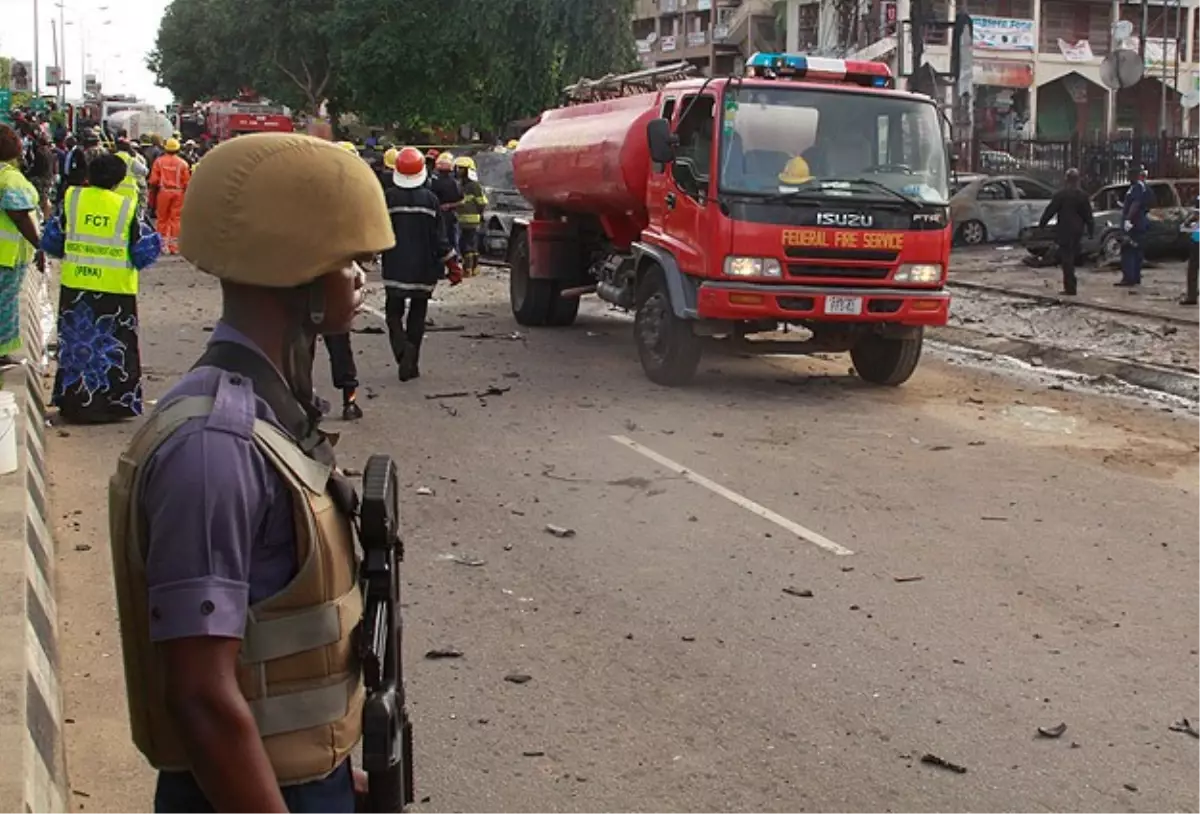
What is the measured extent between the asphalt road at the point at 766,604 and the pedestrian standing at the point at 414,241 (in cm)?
88

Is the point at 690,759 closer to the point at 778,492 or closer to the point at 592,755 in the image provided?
the point at 592,755

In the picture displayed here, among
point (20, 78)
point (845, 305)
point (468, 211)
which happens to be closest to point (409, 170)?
point (845, 305)

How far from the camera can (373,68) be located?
4709 cm

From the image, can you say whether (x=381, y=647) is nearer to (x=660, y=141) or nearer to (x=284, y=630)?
(x=284, y=630)

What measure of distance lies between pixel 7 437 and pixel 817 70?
298 inches

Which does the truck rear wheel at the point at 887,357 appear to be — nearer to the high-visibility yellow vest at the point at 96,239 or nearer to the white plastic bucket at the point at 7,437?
the high-visibility yellow vest at the point at 96,239

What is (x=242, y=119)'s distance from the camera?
5262cm

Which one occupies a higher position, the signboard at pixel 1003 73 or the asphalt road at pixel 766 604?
the signboard at pixel 1003 73

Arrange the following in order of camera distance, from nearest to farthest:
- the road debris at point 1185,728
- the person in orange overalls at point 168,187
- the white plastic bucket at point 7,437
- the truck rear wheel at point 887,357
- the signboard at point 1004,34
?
the road debris at point 1185,728 < the white plastic bucket at point 7,437 < the truck rear wheel at point 887,357 < the person in orange overalls at point 168,187 < the signboard at point 1004,34

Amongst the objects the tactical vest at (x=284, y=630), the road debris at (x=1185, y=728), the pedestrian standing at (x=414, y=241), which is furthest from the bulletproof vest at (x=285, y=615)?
the pedestrian standing at (x=414, y=241)

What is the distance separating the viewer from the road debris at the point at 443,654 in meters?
5.60

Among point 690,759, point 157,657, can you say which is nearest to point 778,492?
point 690,759

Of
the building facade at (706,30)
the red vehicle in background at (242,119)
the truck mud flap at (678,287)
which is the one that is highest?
the building facade at (706,30)

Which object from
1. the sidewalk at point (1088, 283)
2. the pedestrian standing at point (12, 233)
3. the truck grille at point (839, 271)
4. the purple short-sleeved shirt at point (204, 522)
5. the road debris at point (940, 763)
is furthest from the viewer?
the sidewalk at point (1088, 283)
